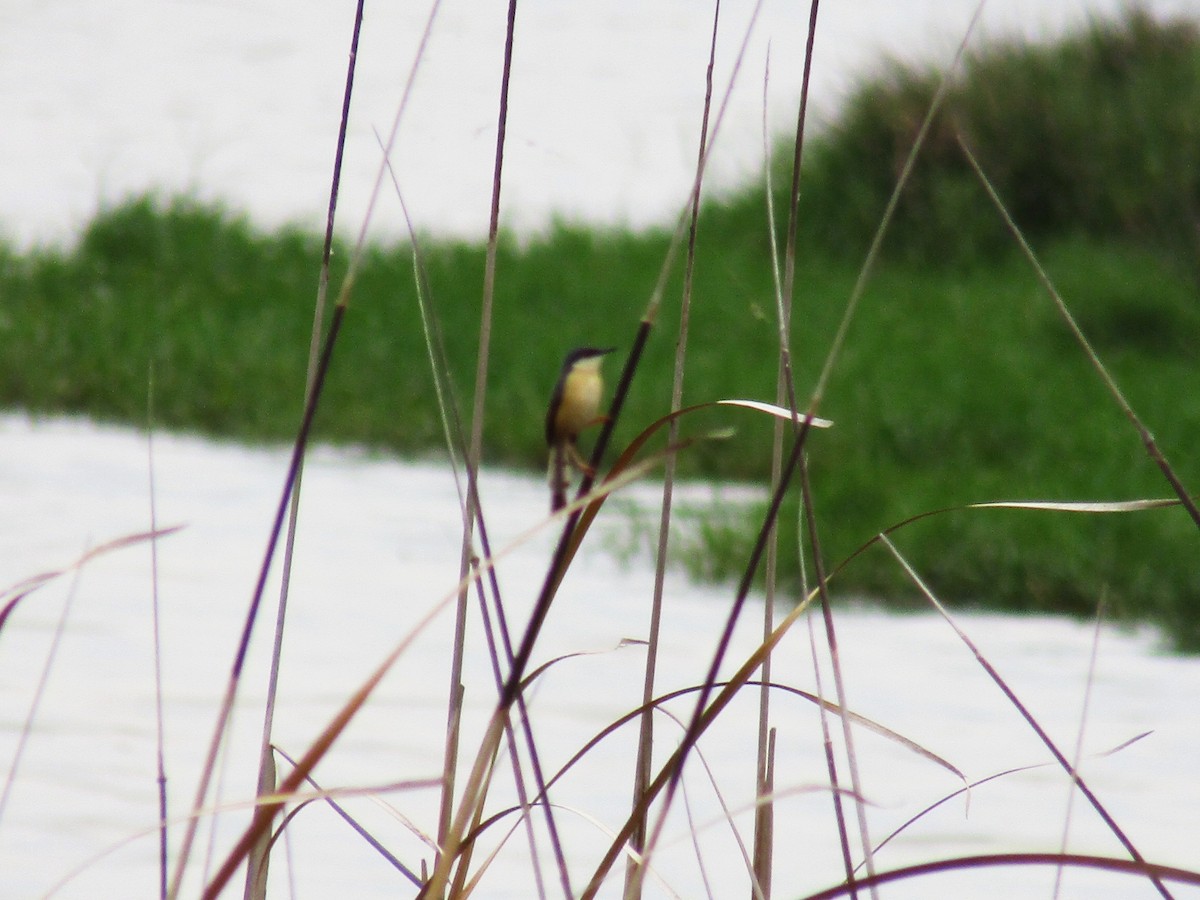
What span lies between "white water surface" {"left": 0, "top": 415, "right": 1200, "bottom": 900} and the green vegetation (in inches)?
18.0

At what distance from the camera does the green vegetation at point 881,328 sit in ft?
15.2

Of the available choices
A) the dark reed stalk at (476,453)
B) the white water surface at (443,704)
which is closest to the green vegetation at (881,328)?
the white water surface at (443,704)

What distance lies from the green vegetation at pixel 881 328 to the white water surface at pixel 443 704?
46cm

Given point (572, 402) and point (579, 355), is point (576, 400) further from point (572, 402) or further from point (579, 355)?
point (579, 355)

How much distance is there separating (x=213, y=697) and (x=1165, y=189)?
759cm

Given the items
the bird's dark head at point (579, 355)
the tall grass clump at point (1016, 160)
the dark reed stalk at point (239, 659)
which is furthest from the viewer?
the tall grass clump at point (1016, 160)

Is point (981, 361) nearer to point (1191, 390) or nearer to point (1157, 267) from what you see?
point (1191, 390)

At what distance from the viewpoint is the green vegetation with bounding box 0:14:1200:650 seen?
464 cm

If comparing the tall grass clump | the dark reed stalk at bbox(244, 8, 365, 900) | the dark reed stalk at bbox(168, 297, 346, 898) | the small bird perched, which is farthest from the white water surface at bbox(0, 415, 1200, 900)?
the tall grass clump

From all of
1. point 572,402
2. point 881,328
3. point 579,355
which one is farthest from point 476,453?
point 881,328

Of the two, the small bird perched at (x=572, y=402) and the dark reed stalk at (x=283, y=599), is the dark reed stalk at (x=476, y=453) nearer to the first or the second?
the dark reed stalk at (x=283, y=599)

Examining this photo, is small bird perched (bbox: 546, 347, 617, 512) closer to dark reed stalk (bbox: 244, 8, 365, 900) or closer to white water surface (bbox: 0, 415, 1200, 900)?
white water surface (bbox: 0, 415, 1200, 900)

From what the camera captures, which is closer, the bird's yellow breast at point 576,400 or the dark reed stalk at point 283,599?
the dark reed stalk at point 283,599

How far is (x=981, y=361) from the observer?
7211 mm
